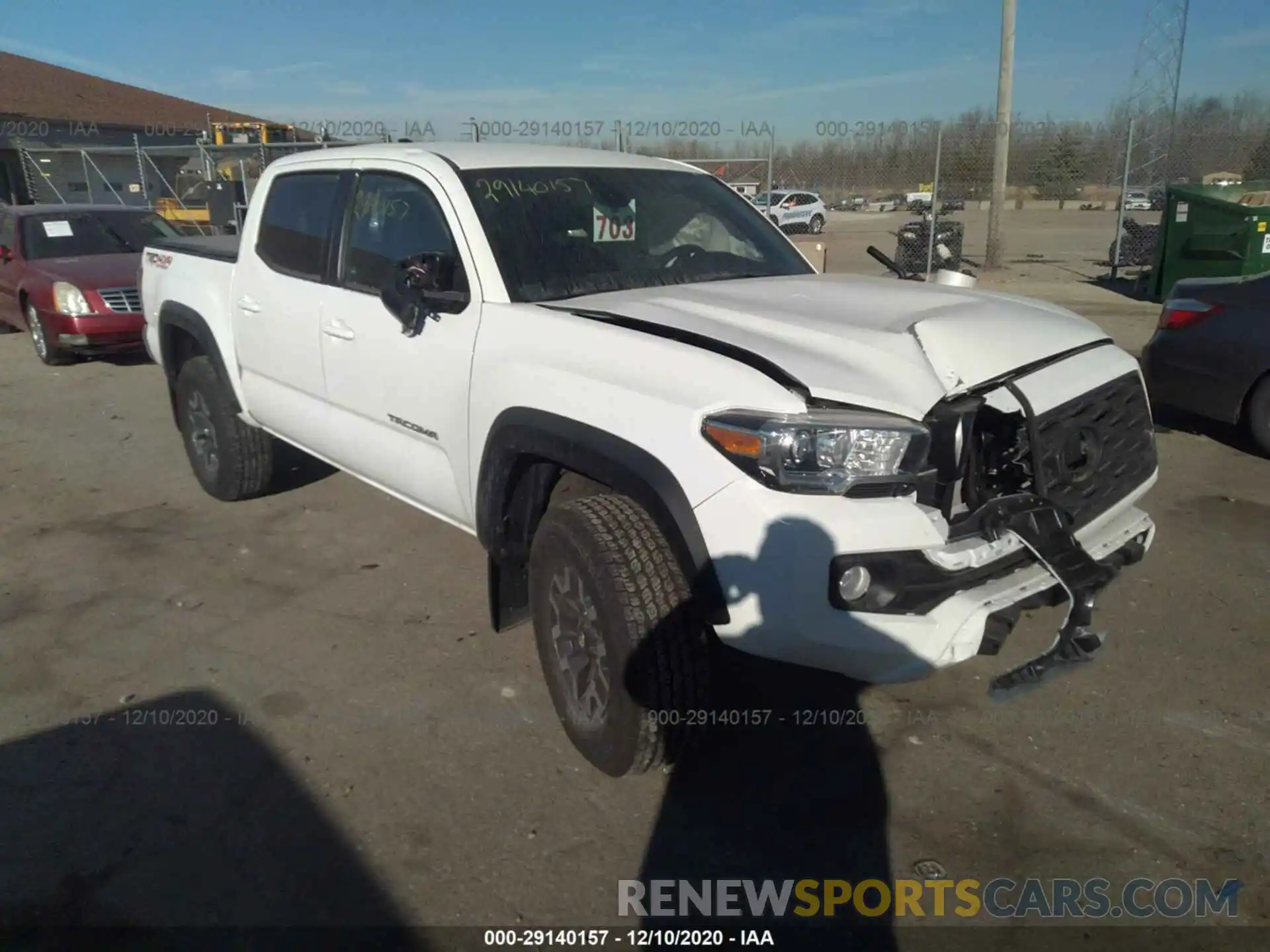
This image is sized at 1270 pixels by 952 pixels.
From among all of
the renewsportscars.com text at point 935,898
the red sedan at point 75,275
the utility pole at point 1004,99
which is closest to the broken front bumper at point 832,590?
the renewsportscars.com text at point 935,898

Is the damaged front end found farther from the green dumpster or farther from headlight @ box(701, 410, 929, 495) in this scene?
the green dumpster

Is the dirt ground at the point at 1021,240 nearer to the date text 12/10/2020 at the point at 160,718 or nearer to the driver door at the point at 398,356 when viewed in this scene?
the driver door at the point at 398,356

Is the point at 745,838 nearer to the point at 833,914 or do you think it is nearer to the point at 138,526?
the point at 833,914

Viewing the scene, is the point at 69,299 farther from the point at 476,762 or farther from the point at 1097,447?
the point at 1097,447

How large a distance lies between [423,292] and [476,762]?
1643mm

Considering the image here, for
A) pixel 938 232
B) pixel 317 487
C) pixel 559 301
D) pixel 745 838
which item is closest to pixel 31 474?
pixel 317 487

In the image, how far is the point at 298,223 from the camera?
455 cm

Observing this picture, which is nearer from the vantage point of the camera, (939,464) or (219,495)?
(939,464)

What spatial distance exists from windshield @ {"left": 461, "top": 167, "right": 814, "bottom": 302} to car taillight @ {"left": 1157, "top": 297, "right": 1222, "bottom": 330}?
3.30 m

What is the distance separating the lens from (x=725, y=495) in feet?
8.10

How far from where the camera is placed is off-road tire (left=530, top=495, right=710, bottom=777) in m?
2.67

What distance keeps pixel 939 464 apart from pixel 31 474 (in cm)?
623

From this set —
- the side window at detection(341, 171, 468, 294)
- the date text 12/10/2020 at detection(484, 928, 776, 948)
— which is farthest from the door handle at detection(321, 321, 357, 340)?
the date text 12/10/2020 at detection(484, 928, 776, 948)

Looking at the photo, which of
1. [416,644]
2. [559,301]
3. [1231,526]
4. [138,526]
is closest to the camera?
[559,301]
